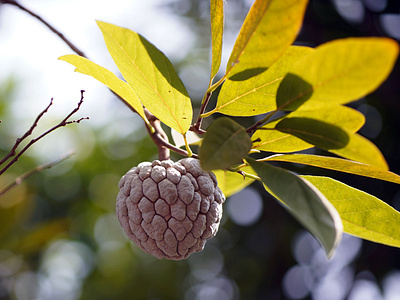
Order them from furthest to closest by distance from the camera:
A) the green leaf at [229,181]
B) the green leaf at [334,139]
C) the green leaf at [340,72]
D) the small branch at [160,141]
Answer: the green leaf at [229,181] < the small branch at [160,141] < the green leaf at [334,139] < the green leaf at [340,72]

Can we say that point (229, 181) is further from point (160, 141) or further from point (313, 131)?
point (313, 131)

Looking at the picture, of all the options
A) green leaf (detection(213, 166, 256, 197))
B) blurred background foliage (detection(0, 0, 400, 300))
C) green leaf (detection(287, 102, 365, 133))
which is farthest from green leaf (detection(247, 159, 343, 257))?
blurred background foliage (detection(0, 0, 400, 300))

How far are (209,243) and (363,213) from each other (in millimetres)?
4078

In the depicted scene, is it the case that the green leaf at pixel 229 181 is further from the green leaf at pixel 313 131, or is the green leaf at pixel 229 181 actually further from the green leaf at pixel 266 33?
the green leaf at pixel 266 33

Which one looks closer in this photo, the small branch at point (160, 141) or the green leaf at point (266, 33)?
the green leaf at point (266, 33)

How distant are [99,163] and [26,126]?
93 cm

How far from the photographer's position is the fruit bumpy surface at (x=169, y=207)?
807 mm

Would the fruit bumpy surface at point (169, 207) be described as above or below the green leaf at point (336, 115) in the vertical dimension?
below

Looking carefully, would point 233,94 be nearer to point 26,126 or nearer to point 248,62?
point 248,62

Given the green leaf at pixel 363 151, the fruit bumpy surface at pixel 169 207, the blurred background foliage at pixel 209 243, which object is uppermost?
the green leaf at pixel 363 151

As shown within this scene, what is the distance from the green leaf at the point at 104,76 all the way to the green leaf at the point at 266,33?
0.22 m

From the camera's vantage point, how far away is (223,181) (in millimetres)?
1043

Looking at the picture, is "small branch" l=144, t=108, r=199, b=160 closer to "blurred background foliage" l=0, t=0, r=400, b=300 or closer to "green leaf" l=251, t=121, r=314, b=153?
"green leaf" l=251, t=121, r=314, b=153

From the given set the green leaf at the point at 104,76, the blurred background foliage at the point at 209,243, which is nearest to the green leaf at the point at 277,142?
the green leaf at the point at 104,76
